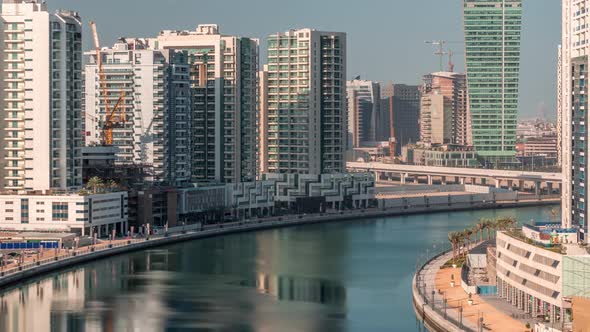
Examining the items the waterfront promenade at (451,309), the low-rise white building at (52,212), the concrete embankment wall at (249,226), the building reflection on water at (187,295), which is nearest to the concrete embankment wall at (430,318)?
the waterfront promenade at (451,309)

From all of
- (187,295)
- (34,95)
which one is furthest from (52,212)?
(187,295)

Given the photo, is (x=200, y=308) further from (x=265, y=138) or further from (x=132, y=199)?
(x=265, y=138)

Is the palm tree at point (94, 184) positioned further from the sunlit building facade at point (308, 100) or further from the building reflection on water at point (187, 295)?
the sunlit building facade at point (308, 100)

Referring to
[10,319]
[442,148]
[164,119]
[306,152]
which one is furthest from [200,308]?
[442,148]

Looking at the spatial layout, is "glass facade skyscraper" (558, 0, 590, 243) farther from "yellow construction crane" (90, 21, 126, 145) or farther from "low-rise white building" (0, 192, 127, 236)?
"yellow construction crane" (90, 21, 126, 145)

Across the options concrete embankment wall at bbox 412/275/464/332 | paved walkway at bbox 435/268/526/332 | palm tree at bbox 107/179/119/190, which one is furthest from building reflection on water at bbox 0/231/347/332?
palm tree at bbox 107/179/119/190

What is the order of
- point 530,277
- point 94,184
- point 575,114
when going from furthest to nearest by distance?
point 94,184
point 575,114
point 530,277

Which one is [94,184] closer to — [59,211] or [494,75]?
[59,211]
